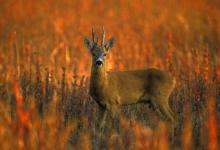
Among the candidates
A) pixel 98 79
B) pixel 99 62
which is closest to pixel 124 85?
pixel 98 79

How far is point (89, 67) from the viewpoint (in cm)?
1488

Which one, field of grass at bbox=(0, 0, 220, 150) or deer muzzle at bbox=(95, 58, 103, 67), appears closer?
field of grass at bbox=(0, 0, 220, 150)

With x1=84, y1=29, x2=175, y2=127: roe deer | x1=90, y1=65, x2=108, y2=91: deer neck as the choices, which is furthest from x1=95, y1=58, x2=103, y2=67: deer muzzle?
x1=90, y1=65, x2=108, y2=91: deer neck

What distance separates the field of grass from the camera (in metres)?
6.64

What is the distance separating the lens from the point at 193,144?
289 inches

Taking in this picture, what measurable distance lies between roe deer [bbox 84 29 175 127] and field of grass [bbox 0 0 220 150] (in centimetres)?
15

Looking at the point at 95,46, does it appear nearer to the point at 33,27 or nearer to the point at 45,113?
the point at 45,113

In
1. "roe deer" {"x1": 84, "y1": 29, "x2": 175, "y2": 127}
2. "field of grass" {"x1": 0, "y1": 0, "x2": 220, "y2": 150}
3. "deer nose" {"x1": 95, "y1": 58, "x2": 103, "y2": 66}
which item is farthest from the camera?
"roe deer" {"x1": 84, "y1": 29, "x2": 175, "y2": 127}

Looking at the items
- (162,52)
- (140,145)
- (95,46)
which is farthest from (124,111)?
(162,52)

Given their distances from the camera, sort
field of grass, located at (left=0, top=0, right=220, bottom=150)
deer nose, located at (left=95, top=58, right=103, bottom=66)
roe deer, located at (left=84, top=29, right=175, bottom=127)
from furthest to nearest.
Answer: roe deer, located at (left=84, top=29, right=175, bottom=127), deer nose, located at (left=95, top=58, right=103, bottom=66), field of grass, located at (left=0, top=0, right=220, bottom=150)

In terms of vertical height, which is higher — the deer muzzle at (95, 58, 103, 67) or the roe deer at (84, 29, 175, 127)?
the deer muzzle at (95, 58, 103, 67)

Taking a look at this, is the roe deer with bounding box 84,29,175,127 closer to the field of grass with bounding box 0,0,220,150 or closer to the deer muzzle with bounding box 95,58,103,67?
the deer muzzle with bounding box 95,58,103,67

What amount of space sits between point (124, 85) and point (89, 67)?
4863 millimetres

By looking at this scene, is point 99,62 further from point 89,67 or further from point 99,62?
point 89,67
